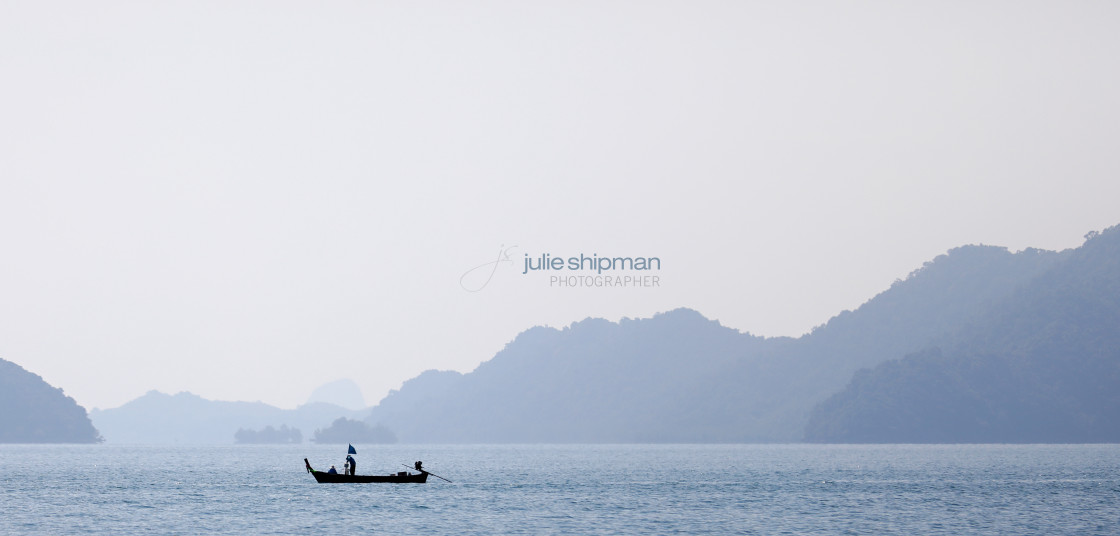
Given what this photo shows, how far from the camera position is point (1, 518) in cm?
9469

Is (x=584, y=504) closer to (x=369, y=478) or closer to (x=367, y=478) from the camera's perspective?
(x=369, y=478)

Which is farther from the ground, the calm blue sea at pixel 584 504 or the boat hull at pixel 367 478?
the boat hull at pixel 367 478

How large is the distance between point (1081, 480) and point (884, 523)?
60.3 meters

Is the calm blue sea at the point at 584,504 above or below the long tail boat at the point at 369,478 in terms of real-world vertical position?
below

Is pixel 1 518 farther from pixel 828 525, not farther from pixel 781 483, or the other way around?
pixel 781 483

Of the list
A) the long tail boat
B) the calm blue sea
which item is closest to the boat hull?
the long tail boat

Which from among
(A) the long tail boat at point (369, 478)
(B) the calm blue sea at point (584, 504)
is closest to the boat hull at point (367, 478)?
(A) the long tail boat at point (369, 478)

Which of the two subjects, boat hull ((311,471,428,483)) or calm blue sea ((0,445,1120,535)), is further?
boat hull ((311,471,428,483))

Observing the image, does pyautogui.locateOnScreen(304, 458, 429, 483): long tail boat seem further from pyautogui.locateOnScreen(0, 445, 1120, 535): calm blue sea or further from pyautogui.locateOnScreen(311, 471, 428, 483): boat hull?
pyautogui.locateOnScreen(0, 445, 1120, 535): calm blue sea

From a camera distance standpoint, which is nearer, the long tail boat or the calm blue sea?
the calm blue sea

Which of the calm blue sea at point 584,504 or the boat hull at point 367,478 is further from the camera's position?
the boat hull at point 367,478

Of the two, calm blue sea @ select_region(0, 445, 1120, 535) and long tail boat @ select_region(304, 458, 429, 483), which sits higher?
long tail boat @ select_region(304, 458, 429, 483)

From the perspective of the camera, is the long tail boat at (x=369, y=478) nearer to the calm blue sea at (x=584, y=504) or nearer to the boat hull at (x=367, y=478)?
the boat hull at (x=367, y=478)

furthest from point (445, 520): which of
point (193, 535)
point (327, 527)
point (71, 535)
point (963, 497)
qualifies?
point (963, 497)
